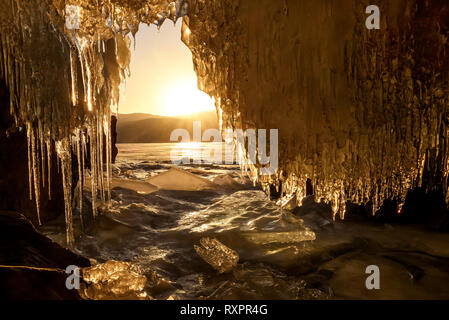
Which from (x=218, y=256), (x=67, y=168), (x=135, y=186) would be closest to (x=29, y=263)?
(x=218, y=256)

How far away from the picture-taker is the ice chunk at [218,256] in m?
2.92

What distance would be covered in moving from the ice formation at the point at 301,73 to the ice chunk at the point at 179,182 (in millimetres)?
4892

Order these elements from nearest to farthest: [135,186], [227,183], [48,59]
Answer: [48,59] < [135,186] < [227,183]

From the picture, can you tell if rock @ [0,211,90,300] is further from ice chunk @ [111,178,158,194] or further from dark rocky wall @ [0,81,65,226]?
ice chunk @ [111,178,158,194]

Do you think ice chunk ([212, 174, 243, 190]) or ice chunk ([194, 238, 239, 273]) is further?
Answer: ice chunk ([212, 174, 243, 190])

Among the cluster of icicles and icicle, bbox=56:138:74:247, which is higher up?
the cluster of icicles

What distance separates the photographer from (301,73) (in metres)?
2.51

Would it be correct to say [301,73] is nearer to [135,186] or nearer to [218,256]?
[218,256]

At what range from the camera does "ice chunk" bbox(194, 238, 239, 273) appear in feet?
9.58

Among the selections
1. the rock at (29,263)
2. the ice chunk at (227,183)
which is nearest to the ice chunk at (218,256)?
the rock at (29,263)

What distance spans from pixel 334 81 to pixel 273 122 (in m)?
0.69

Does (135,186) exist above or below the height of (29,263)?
below

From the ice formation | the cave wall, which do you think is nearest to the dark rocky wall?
the ice formation

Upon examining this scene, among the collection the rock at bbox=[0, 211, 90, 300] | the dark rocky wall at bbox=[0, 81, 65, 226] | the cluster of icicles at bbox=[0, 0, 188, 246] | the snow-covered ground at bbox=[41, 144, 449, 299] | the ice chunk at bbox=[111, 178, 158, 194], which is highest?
the cluster of icicles at bbox=[0, 0, 188, 246]
